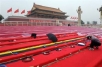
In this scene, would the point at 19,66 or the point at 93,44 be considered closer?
the point at 19,66

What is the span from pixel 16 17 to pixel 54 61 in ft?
60.5

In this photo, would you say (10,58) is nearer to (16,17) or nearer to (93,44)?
(93,44)

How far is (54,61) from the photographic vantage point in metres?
1.94

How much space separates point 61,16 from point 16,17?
13.1 meters

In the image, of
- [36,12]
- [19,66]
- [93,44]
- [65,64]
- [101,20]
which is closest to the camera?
[19,66]

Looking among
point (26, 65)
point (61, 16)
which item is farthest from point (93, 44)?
point (61, 16)

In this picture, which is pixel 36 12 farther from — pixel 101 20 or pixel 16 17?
pixel 101 20

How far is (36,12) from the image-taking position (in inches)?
943

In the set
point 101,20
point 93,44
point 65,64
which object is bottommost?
point 65,64

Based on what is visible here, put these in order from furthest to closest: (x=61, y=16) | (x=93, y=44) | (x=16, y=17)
Result: 1. (x=61, y=16)
2. (x=16, y=17)
3. (x=93, y=44)

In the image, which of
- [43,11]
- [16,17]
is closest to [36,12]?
[43,11]

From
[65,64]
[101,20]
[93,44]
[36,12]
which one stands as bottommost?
[65,64]

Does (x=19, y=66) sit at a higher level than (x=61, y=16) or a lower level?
lower

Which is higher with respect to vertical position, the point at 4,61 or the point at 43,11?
the point at 43,11
